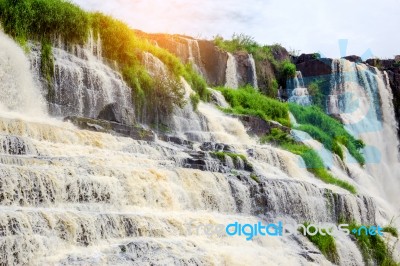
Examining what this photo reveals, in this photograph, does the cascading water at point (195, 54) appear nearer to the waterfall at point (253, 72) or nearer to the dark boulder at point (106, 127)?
the waterfall at point (253, 72)

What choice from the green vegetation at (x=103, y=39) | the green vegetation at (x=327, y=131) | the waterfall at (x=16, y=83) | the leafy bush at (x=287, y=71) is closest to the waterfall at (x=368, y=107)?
the green vegetation at (x=327, y=131)

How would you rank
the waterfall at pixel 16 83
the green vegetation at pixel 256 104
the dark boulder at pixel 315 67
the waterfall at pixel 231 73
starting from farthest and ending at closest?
the dark boulder at pixel 315 67
the waterfall at pixel 231 73
the green vegetation at pixel 256 104
the waterfall at pixel 16 83

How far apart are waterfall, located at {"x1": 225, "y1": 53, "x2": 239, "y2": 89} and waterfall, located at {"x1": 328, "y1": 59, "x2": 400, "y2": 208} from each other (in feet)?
20.3

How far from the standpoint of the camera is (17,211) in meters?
7.13

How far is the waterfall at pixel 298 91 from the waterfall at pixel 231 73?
4.57 meters

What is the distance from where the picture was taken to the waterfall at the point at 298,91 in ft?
111

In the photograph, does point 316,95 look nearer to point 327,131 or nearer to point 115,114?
point 327,131

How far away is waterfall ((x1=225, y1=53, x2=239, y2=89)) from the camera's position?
30209 mm

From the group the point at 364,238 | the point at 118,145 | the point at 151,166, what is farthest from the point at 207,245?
the point at 364,238

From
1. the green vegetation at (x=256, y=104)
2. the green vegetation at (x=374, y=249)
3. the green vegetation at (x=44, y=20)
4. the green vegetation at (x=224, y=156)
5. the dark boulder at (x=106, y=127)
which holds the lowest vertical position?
the green vegetation at (x=374, y=249)

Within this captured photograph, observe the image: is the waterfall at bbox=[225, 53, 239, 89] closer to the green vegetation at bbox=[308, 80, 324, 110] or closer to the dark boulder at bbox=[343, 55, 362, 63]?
the green vegetation at bbox=[308, 80, 324, 110]

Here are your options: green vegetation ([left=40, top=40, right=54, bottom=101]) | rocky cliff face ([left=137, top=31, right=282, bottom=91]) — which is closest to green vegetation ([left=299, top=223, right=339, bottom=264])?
green vegetation ([left=40, top=40, right=54, bottom=101])

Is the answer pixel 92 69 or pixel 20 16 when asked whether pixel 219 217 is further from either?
pixel 20 16

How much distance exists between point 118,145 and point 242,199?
286cm
